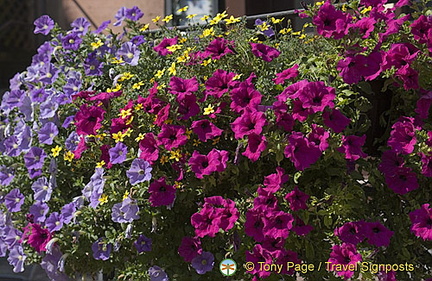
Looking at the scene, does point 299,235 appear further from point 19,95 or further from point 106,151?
point 19,95

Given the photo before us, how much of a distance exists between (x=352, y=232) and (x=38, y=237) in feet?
3.54

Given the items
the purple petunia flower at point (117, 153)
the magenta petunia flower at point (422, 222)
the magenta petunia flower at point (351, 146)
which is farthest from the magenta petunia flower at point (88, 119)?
the magenta petunia flower at point (422, 222)

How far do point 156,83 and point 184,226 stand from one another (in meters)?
0.47

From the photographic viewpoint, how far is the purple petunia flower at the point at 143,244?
224cm

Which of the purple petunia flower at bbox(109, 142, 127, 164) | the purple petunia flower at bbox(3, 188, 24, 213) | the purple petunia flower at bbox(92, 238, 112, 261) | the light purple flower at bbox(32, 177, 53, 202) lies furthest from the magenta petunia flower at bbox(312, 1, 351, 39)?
the purple petunia flower at bbox(3, 188, 24, 213)

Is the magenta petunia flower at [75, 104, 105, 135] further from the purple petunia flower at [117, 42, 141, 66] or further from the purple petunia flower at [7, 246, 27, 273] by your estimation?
the purple petunia flower at [7, 246, 27, 273]

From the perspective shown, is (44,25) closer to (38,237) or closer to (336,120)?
(38,237)

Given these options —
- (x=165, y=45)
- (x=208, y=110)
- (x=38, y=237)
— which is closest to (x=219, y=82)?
(x=208, y=110)

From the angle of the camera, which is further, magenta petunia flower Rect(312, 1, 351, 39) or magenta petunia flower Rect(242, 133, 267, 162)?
magenta petunia flower Rect(312, 1, 351, 39)

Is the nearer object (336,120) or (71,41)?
(336,120)

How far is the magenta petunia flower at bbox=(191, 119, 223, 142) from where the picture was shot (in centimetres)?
212

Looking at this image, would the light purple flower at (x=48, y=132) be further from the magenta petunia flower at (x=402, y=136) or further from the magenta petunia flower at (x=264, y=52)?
the magenta petunia flower at (x=402, y=136)

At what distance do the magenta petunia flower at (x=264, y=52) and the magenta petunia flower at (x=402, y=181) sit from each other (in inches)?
21.5

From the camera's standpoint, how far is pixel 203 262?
217cm
